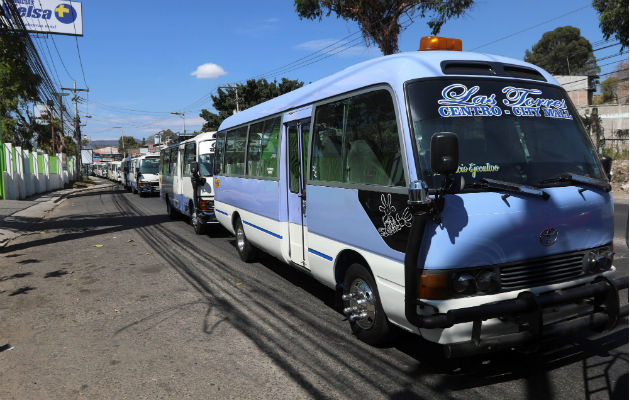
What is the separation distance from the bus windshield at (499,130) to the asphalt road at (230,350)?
1.59 meters

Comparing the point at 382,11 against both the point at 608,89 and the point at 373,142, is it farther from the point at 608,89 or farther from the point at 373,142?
the point at 608,89

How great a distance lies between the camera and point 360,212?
14.3 feet

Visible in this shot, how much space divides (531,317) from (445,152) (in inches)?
51.1

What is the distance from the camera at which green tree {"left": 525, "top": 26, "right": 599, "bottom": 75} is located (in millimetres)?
76062

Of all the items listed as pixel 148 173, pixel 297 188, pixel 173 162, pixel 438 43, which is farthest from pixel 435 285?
pixel 148 173

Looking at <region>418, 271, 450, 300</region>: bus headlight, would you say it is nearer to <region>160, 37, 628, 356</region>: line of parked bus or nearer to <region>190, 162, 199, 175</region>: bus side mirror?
<region>160, 37, 628, 356</region>: line of parked bus

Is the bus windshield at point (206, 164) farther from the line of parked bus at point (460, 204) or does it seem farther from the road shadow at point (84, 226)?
the line of parked bus at point (460, 204)

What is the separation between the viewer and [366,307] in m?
4.37

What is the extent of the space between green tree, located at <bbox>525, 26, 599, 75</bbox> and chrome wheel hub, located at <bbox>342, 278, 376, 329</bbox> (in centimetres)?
8194

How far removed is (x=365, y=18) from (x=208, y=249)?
52.4ft

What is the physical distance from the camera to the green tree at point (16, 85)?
11.8 m

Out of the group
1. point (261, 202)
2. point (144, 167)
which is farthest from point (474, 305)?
point (144, 167)

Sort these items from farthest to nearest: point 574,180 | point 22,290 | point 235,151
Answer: point 235,151
point 22,290
point 574,180

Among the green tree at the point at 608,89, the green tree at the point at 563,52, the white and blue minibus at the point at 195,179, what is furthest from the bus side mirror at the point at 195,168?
the green tree at the point at 608,89
